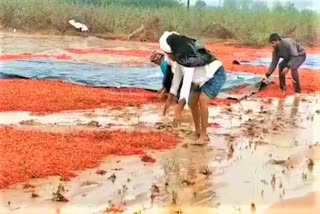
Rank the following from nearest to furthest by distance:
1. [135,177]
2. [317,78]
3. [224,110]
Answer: [135,177] < [224,110] < [317,78]

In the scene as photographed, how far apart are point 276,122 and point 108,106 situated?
162 centimetres

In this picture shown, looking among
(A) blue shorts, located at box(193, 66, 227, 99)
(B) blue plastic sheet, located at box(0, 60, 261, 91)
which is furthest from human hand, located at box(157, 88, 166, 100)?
(A) blue shorts, located at box(193, 66, 227, 99)

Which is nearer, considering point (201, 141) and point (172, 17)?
point (201, 141)

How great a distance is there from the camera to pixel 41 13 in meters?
10.3

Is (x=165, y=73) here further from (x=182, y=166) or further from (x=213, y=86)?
(x=182, y=166)

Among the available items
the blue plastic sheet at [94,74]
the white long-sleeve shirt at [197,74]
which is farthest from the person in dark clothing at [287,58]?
the white long-sleeve shirt at [197,74]

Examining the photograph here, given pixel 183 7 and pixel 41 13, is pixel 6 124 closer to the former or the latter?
pixel 183 7

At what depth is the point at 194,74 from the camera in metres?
5.38

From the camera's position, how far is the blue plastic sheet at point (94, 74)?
27.0ft

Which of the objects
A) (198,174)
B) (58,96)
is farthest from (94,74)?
(198,174)

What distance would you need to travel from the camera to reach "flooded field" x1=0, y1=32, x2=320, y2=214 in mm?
3727

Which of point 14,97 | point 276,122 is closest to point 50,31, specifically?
point 14,97

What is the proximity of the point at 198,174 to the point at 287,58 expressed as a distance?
4682 millimetres

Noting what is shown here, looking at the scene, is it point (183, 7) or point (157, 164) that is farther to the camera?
point (183, 7)
